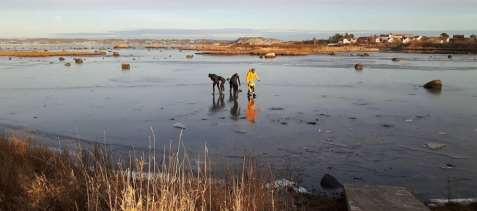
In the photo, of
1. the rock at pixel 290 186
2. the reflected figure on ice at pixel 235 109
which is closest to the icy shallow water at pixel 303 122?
the reflected figure on ice at pixel 235 109

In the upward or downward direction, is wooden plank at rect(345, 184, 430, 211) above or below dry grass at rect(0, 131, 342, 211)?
below

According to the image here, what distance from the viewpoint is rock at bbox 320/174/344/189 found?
9477 millimetres

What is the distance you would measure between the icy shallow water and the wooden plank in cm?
131

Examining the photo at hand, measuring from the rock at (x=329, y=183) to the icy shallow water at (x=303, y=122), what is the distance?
0.23 meters

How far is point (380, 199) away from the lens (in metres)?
7.77

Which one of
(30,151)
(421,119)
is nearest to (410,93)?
(421,119)

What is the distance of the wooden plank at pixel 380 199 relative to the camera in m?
7.40

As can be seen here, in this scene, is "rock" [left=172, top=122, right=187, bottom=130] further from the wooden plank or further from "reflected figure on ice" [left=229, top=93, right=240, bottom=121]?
the wooden plank

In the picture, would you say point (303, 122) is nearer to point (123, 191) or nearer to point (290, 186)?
point (290, 186)

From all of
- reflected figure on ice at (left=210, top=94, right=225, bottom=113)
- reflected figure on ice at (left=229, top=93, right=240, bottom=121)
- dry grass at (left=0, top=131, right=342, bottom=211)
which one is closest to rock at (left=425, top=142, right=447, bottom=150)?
dry grass at (left=0, top=131, right=342, bottom=211)

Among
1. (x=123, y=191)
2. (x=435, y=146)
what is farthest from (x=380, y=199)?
(x=435, y=146)

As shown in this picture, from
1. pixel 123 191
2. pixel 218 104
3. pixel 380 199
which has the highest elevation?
pixel 123 191

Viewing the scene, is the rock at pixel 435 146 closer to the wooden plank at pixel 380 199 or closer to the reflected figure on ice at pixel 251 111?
the wooden plank at pixel 380 199

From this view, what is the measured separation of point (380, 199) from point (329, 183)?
188cm
